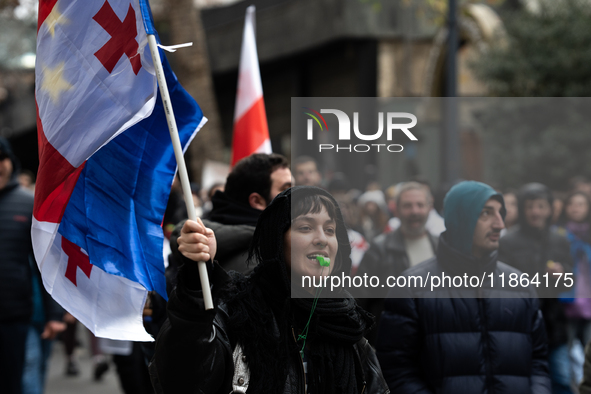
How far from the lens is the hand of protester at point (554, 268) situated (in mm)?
3104

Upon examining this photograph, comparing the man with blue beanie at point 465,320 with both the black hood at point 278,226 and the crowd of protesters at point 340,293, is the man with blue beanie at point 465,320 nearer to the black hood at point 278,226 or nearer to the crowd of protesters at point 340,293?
the crowd of protesters at point 340,293

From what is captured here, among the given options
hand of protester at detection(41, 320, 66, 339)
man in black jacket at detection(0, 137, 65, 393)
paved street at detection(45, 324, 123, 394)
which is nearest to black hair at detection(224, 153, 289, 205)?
man in black jacket at detection(0, 137, 65, 393)

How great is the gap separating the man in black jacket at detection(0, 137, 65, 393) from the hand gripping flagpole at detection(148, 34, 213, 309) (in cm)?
281

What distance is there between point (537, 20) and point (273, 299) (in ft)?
46.5

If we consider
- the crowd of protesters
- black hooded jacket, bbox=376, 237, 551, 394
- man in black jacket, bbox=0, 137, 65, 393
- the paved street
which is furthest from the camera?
the paved street

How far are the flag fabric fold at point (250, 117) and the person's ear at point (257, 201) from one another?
1.54 meters

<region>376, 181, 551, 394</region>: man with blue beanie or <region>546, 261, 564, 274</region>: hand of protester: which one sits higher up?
<region>546, 261, 564, 274</region>: hand of protester

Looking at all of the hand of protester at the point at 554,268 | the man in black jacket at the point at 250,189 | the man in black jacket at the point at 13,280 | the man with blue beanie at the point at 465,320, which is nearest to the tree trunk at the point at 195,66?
the man in black jacket at the point at 13,280

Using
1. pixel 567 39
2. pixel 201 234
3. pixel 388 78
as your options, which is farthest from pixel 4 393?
pixel 388 78

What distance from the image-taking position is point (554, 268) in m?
3.14

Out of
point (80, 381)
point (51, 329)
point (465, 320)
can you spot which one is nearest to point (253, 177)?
point (465, 320)

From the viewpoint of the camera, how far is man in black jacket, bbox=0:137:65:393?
16.1 ft

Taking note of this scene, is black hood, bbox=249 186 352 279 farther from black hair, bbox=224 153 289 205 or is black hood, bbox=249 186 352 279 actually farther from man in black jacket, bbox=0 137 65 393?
man in black jacket, bbox=0 137 65 393

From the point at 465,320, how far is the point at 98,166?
1.58 metres
